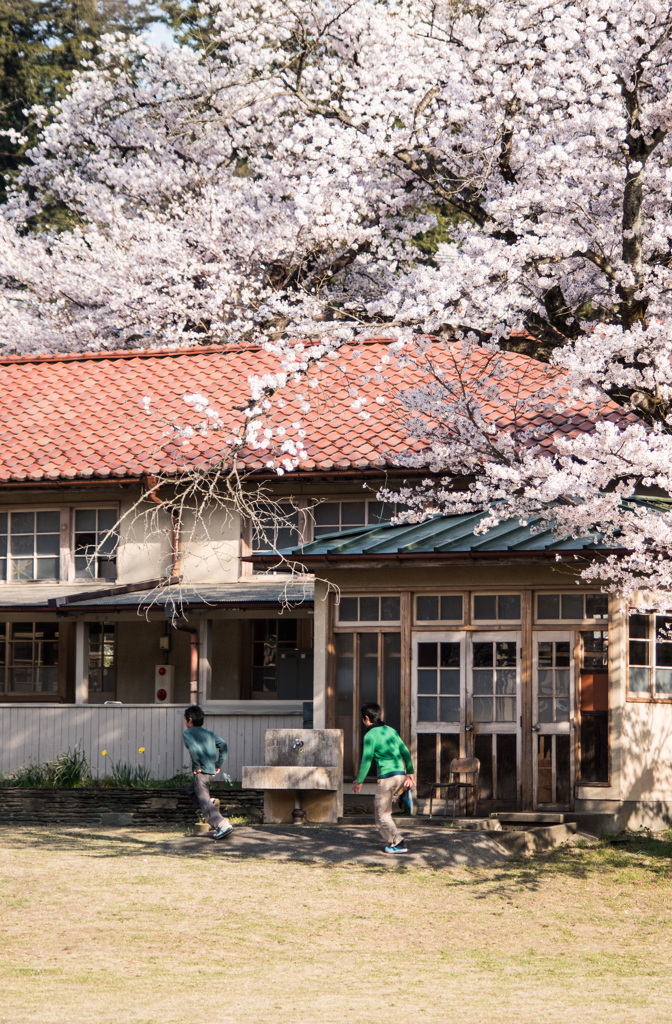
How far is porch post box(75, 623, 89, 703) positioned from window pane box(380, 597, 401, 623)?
→ 5299 mm

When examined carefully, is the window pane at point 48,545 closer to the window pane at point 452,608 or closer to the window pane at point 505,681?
the window pane at point 452,608

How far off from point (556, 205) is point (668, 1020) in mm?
9065

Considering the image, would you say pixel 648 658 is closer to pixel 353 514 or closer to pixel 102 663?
pixel 353 514

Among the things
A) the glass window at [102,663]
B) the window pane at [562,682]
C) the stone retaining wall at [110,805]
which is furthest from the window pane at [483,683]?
the glass window at [102,663]

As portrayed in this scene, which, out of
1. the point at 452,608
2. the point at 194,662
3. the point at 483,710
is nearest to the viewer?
the point at 483,710

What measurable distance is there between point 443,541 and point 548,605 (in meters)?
1.41

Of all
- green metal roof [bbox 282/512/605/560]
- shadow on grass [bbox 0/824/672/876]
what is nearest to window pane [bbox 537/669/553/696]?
green metal roof [bbox 282/512/605/560]

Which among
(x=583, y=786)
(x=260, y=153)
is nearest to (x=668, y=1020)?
(x=583, y=786)

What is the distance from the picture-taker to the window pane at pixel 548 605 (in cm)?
1658

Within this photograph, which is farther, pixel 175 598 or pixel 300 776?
pixel 175 598

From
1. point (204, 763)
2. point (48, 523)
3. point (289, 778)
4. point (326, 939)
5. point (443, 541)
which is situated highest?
point (48, 523)

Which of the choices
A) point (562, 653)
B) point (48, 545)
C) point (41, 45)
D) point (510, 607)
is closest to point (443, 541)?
point (510, 607)

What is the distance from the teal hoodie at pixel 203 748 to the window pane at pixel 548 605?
4067mm

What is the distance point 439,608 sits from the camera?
17109 millimetres
